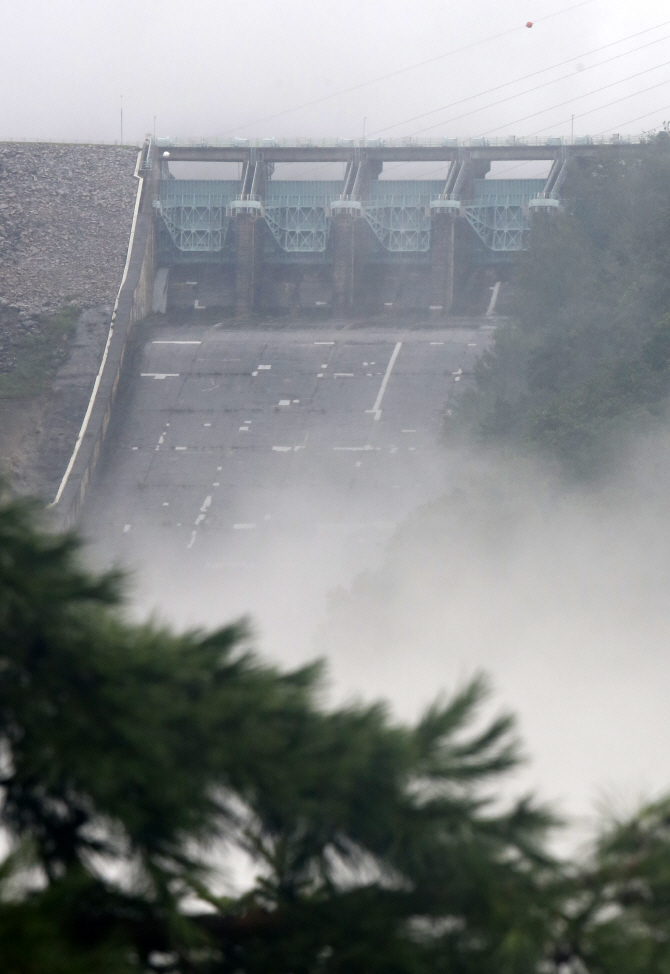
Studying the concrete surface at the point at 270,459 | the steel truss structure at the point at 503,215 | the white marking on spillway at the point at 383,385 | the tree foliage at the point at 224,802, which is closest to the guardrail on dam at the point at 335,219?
the steel truss structure at the point at 503,215

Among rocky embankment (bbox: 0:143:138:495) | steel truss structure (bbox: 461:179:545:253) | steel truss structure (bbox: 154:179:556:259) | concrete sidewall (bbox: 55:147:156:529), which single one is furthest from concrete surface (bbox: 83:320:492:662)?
steel truss structure (bbox: 154:179:556:259)

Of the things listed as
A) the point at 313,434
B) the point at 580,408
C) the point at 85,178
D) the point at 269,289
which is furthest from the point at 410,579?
the point at 85,178

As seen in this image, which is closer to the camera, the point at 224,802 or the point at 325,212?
the point at 224,802

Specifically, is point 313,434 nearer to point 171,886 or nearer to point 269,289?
point 269,289

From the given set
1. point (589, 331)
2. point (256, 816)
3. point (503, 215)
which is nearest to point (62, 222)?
point (503, 215)

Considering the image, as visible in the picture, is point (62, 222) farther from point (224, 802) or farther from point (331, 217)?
point (224, 802)

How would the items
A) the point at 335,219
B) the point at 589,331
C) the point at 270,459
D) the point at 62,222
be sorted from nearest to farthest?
the point at 589,331
the point at 270,459
the point at 62,222
the point at 335,219

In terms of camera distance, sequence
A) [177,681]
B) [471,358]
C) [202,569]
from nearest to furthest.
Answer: [177,681], [202,569], [471,358]
